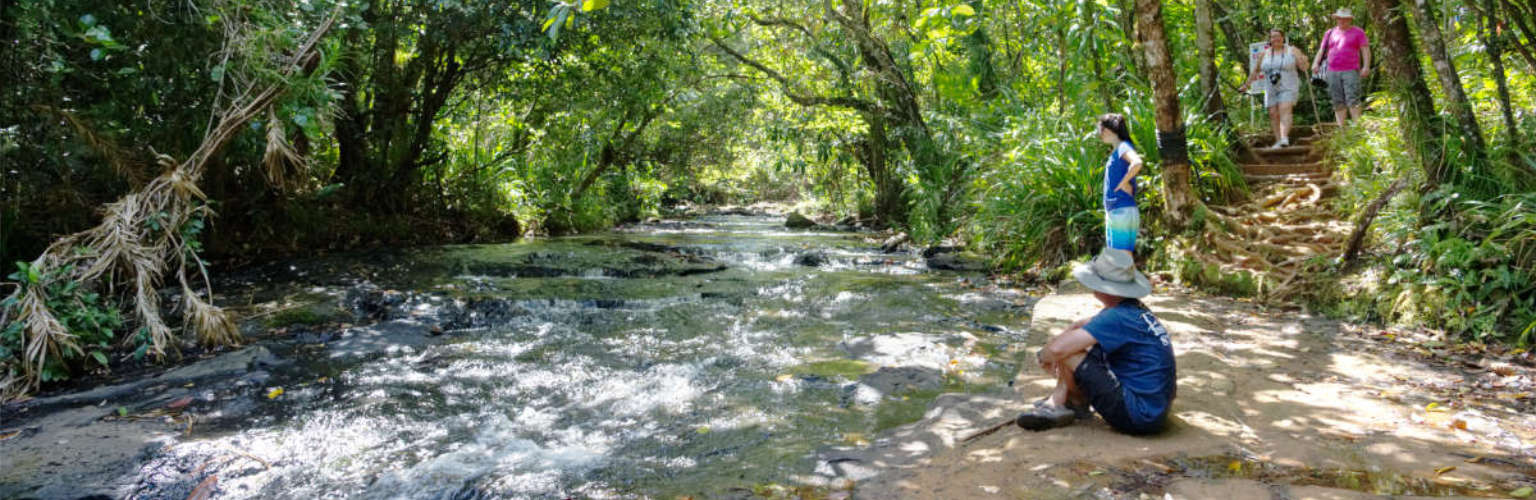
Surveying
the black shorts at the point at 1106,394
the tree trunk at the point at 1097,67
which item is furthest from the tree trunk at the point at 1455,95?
the black shorts at the point at 1106,394

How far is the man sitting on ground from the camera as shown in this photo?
3.42 meters

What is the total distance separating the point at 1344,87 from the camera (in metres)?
8.55

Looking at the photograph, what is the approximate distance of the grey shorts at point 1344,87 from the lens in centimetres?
846

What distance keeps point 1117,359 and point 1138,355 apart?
0.10 m

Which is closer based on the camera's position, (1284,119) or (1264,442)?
(1264,442)

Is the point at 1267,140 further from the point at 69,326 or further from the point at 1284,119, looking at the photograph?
the point at 69,326

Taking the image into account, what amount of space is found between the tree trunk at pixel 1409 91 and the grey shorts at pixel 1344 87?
2.64 meters

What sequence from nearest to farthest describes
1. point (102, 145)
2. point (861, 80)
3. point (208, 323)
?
point (208, 323) → point (102, 145) → point (861, 80)

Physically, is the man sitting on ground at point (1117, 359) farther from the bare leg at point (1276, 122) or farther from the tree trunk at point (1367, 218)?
the bare leg at point (1276, 122)

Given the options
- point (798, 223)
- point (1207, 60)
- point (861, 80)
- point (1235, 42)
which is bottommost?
point (798, 223)

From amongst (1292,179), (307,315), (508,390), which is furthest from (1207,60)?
(307,315)

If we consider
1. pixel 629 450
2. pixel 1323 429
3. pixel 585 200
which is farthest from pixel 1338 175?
pixel 585 200

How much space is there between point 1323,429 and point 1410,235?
3.38 m

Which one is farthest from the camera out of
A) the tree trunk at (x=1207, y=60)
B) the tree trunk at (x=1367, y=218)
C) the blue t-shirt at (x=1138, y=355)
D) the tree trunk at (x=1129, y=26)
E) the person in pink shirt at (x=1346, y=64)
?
the tree trunk at (x=1129, y=26)
